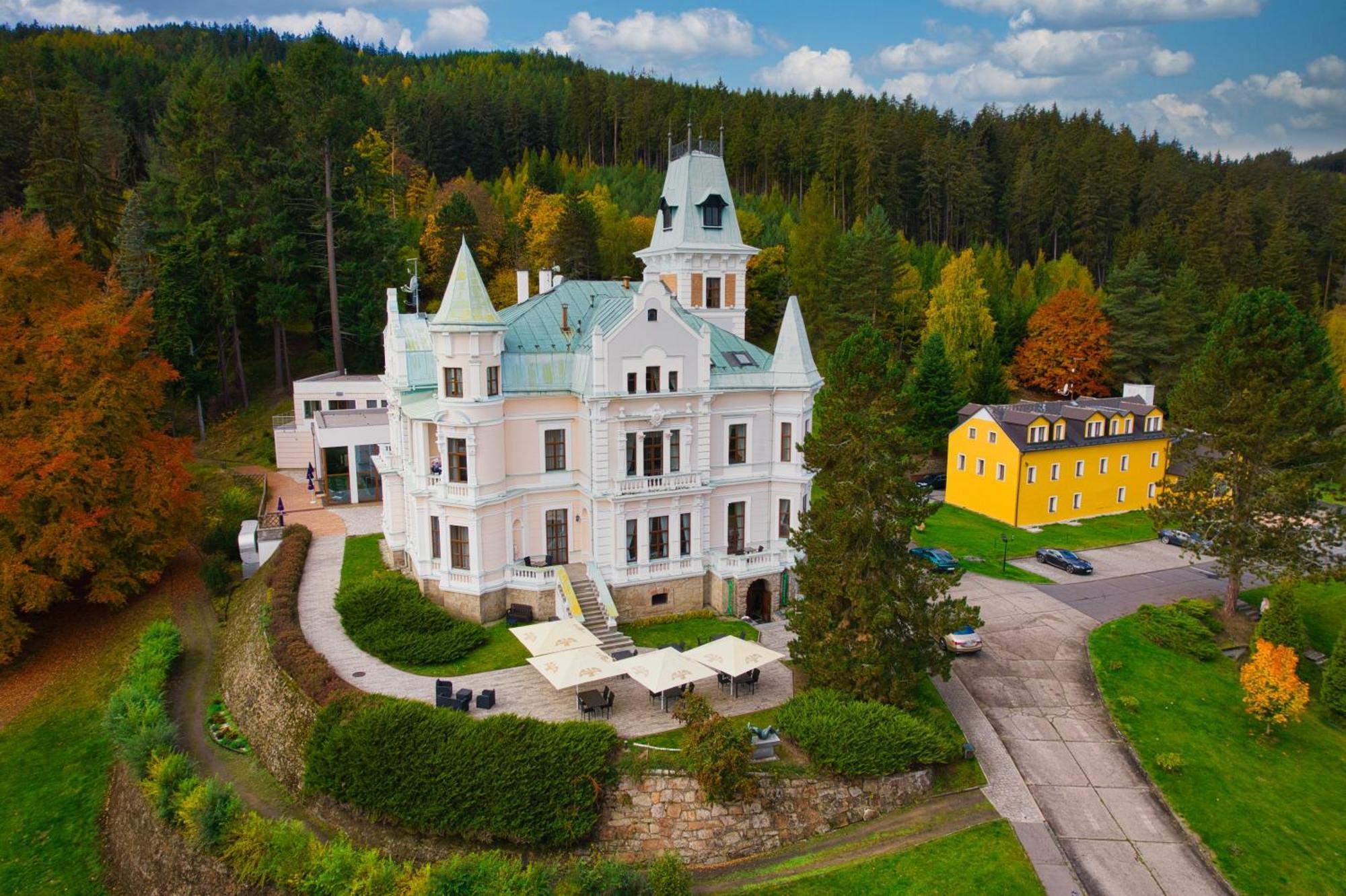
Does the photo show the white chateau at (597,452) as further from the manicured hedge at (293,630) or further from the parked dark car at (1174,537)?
the parked dark car at (1174,537)

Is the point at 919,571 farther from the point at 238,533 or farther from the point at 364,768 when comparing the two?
the point at 238,533

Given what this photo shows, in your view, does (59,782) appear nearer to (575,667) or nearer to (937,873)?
(575,667)

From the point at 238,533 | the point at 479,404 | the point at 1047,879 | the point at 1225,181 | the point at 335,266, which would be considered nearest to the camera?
the point at 1047,879

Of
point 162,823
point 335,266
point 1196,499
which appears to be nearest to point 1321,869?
point 1196,499

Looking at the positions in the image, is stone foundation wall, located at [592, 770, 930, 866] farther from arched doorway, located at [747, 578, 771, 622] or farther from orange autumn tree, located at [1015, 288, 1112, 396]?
orange autumn tree, located at [1015, 288, 1112, 396]

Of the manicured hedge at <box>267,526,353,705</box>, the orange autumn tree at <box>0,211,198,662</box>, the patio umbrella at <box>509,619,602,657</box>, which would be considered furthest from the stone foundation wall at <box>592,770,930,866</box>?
the orange autumn tree at <box>0,211,198,662</box>

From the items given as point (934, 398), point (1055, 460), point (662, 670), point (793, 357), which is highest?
point (793, 357)

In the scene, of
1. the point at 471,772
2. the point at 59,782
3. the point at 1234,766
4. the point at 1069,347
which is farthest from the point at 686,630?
the point at 1069,347
